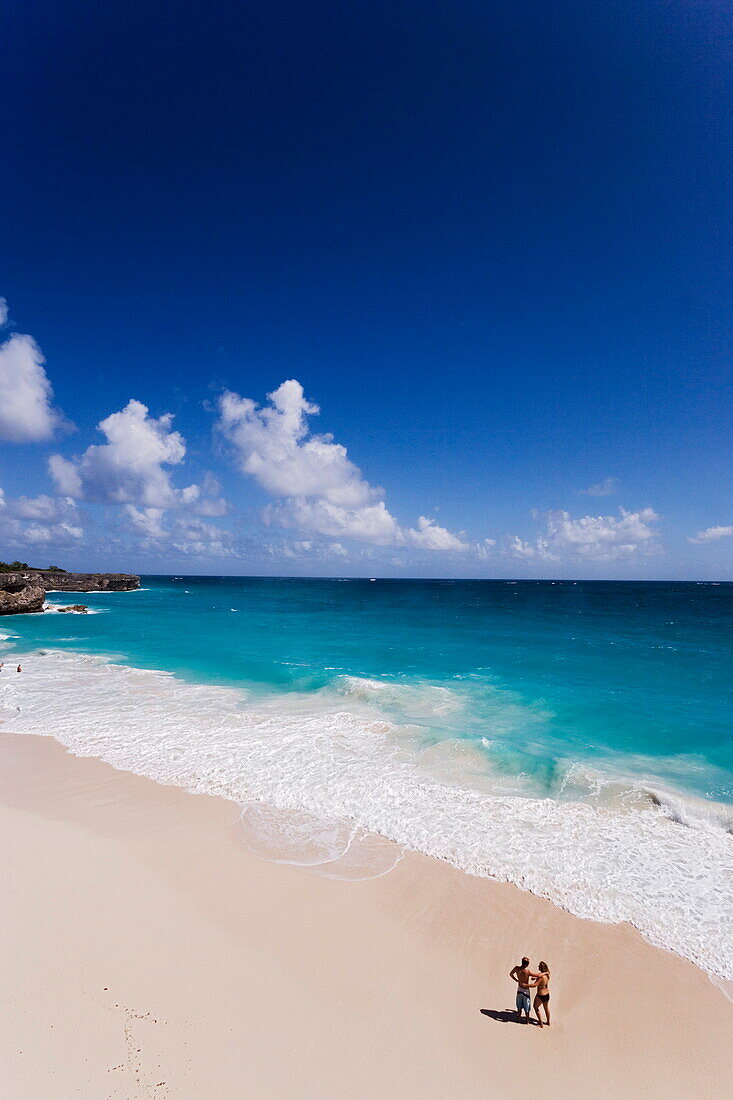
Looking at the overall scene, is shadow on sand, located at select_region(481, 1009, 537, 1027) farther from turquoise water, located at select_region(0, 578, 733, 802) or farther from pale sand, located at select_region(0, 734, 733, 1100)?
turquoise water, located at select_region(0, 578, 733, 802)

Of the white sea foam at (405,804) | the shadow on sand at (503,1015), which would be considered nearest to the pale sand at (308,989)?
the shadow on sand at (503,1015)

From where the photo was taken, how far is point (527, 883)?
31.8 ft

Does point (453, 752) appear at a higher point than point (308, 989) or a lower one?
lower

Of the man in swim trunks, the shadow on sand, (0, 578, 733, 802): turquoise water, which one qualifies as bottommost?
(0, 578, 733, 802): turquoise water

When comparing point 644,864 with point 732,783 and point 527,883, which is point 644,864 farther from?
point 732,783

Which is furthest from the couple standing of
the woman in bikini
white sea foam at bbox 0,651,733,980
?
white sea foam at bbox 0,651,733,980

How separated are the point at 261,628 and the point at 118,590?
293 feet

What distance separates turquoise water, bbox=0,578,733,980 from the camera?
1031 cm

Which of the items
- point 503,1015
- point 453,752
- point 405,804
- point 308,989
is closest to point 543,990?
point 503,1015

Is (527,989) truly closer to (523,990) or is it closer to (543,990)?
(523,990)

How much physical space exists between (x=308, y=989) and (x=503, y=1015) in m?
3.14

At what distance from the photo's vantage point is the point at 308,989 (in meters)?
7.18

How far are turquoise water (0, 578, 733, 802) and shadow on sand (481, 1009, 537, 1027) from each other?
315 inches

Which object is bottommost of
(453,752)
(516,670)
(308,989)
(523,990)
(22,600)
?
(516,670)
